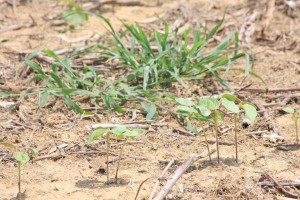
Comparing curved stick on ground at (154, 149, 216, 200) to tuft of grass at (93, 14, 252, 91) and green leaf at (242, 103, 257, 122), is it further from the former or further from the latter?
tuft of grass at (93, 14, 252, 91)

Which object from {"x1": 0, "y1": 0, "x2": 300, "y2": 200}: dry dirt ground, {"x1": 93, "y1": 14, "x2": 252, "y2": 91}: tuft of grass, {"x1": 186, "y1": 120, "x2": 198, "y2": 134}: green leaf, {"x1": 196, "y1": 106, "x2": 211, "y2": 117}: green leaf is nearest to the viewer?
{"x1": 0, "y1": 0, "x2": 300, "y2": 200}: dry dirt ground

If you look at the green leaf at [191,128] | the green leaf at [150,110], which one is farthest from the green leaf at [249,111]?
the green leaf at [150,110]

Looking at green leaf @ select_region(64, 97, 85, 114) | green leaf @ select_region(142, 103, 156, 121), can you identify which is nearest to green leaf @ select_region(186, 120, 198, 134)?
green leaf @ select_region(142, 103, 156, 121)

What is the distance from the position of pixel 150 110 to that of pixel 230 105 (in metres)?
0.82

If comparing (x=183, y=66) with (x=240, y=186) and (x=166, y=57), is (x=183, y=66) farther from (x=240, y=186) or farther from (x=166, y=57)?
(x=240, y=186)

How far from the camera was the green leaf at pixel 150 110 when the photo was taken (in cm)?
403

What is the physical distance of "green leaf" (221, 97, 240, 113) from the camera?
3342 millimetres

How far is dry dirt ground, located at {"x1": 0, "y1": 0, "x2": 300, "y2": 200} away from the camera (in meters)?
3.21

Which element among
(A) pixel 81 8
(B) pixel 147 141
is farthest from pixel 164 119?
(A) pixel 81 8

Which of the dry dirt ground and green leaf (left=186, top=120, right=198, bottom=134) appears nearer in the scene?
the dry dirt ground

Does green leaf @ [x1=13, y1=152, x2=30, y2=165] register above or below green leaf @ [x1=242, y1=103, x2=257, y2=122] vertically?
below

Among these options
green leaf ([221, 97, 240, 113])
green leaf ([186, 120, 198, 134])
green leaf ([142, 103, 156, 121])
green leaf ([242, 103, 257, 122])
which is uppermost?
green leaf ([221, 97, 240, 113])

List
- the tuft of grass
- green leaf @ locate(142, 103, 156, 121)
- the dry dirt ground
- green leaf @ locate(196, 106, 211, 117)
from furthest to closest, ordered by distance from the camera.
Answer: the tuft of grass → green leaf @ locate(142, 103, 156, 121) → green leaf @ locate(196, 106, 211, 117) → the dry dirt ground

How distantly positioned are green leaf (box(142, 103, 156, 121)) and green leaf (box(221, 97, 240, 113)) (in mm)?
724
